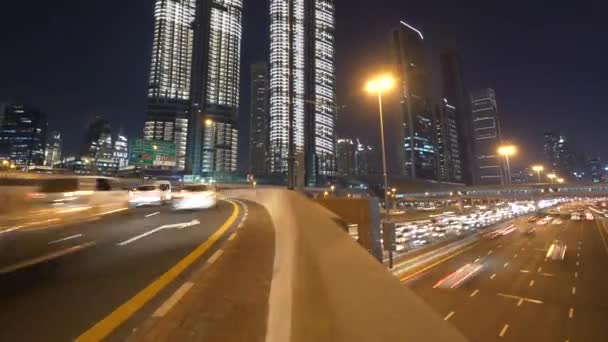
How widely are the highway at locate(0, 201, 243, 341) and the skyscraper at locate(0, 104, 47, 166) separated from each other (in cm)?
15131

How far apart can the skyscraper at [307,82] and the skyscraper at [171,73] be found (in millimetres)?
49514

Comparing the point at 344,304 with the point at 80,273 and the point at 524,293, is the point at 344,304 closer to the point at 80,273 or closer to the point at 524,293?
the point at 80,273

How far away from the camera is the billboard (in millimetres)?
40875

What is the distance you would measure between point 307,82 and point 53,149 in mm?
139623

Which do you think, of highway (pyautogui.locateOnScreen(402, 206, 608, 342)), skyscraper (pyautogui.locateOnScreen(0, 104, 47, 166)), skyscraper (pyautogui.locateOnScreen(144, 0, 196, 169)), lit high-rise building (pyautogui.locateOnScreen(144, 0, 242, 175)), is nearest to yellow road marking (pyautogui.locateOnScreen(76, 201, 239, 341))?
highway (pyautogui.locateOnScreen(402, 206, 608, 342))

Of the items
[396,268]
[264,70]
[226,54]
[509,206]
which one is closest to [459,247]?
[396,268]

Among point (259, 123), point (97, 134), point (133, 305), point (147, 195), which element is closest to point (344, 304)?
point (133, 305)

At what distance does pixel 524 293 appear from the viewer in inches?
1492

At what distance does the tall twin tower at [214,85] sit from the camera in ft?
454

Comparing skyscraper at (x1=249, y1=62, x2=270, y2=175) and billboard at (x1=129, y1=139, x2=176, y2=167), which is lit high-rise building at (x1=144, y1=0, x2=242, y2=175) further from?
billboard at (x1=129, y1=139, x2=176, y2=167)

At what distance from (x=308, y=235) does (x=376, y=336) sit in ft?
10.1

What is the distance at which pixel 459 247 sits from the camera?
210 ft

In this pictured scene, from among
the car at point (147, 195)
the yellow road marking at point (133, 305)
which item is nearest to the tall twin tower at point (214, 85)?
the car at point (147, 195)

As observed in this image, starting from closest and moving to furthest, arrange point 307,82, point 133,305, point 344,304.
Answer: point 344,304, point 133,305, point 307,82
